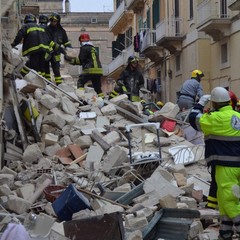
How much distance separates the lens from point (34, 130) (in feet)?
32.8

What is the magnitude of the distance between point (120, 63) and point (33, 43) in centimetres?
2585

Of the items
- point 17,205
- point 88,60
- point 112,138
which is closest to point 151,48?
point 88,60

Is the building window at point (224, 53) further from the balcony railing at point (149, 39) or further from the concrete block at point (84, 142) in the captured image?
the concrete block at point (84, 142)

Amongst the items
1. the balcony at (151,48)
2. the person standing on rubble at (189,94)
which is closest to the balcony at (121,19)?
the balcony at (151,48)

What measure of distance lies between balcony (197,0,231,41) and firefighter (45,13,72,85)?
8247 millimetres

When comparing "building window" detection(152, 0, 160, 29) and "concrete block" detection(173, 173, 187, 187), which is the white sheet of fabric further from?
"building window" detection(152, 0, 160, 29)

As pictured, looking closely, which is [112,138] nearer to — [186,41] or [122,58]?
[186,41]

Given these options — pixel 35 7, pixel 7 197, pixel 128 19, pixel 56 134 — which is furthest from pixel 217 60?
pixel 128 19

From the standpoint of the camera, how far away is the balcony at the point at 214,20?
20.9 metres

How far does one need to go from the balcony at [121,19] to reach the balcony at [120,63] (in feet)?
8.25

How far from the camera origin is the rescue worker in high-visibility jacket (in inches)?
243

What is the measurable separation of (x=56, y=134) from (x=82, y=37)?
4.09 m

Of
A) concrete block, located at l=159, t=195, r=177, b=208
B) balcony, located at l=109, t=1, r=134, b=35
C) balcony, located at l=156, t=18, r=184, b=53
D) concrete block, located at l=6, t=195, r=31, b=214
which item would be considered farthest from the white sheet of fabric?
balcony, located at l=109, t=1, r=134, b=35

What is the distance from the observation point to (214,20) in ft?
68.2
